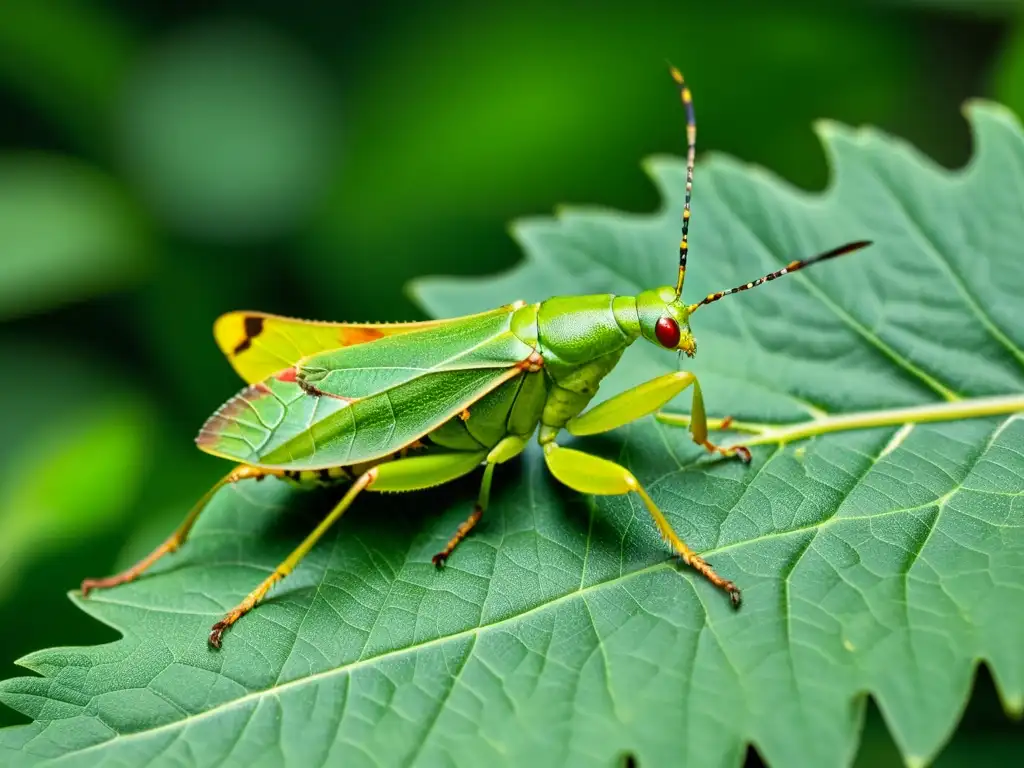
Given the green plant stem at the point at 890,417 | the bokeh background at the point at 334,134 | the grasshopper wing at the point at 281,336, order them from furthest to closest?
the bokeh background at the point at 334,134 → the grasshopper wing at the point at 281,336 → the green plant stem at the point at 890,417

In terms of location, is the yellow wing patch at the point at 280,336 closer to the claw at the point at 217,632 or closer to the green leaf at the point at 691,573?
the green leaf at the point at 691,573

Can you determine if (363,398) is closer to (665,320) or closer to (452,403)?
(452,403)

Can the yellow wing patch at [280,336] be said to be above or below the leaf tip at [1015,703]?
above

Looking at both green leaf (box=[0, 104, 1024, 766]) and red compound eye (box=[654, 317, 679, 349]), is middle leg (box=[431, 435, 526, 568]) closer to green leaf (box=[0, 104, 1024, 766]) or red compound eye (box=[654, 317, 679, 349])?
green leaf (box=[0, 104, 1024, 766])

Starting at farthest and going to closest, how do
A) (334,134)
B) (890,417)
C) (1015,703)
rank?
(334,134) < (890,417) < (1015,703)

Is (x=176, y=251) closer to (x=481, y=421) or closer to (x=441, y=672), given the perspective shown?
(x=481, y=421)

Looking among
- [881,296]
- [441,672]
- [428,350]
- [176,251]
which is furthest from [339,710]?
[176,251]

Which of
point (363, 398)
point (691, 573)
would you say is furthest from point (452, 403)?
point (691, 573)

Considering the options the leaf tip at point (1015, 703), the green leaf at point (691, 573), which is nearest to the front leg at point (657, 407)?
the green leaf at point (691, 573)
